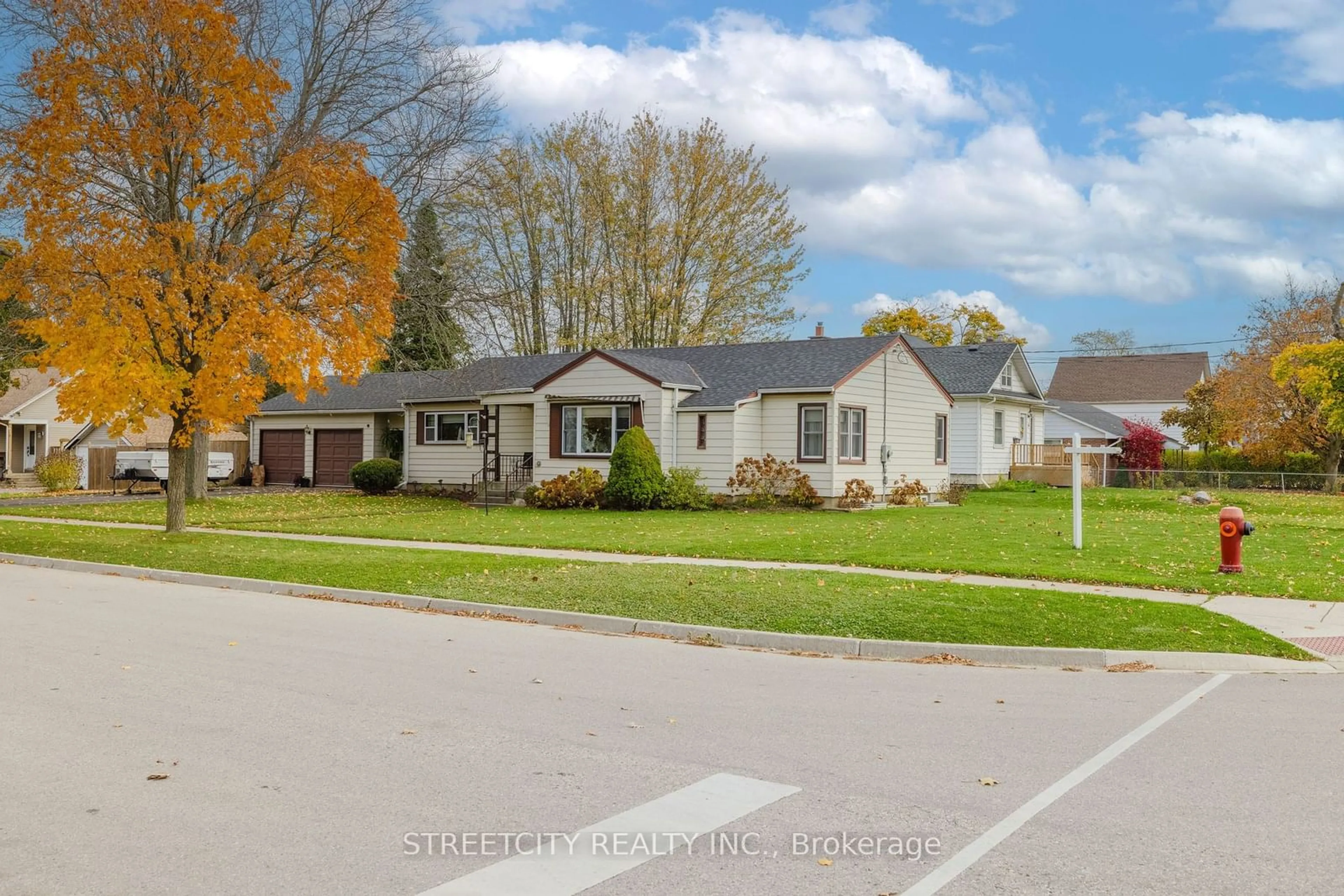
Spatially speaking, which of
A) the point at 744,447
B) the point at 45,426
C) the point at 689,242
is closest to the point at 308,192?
the point at 744,447

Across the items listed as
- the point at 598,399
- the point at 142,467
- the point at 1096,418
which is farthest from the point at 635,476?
the point at 1096,418

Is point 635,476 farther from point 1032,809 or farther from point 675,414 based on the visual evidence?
point 1032,809

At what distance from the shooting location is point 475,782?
18.7ft

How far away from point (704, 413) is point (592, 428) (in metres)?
3.48

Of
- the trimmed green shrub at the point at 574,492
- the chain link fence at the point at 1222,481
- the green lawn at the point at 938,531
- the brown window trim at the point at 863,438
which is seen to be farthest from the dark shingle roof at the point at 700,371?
the chain link fence at the point at 1222,481

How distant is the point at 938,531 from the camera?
2070cm

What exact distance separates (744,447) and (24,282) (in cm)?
1691

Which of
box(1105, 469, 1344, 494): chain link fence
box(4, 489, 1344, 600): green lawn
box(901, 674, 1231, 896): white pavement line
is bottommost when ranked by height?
box(901, 674, 1231, 896): white pavement line

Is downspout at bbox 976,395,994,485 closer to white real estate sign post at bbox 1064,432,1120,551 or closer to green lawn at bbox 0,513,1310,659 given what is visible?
white real estate sign post at bbox 1064,432,1120,551

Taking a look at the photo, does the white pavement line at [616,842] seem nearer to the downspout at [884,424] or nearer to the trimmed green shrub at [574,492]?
the trimmed green shrub at [574,492]

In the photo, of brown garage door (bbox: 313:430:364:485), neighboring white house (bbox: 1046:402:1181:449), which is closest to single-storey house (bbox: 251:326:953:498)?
brown garage door (bbox: 313:430:364:485)

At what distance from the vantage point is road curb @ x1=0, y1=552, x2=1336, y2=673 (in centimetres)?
952

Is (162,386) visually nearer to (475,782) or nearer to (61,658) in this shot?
(61,658)

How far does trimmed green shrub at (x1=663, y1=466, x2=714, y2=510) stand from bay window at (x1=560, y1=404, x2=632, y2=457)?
2.34m
